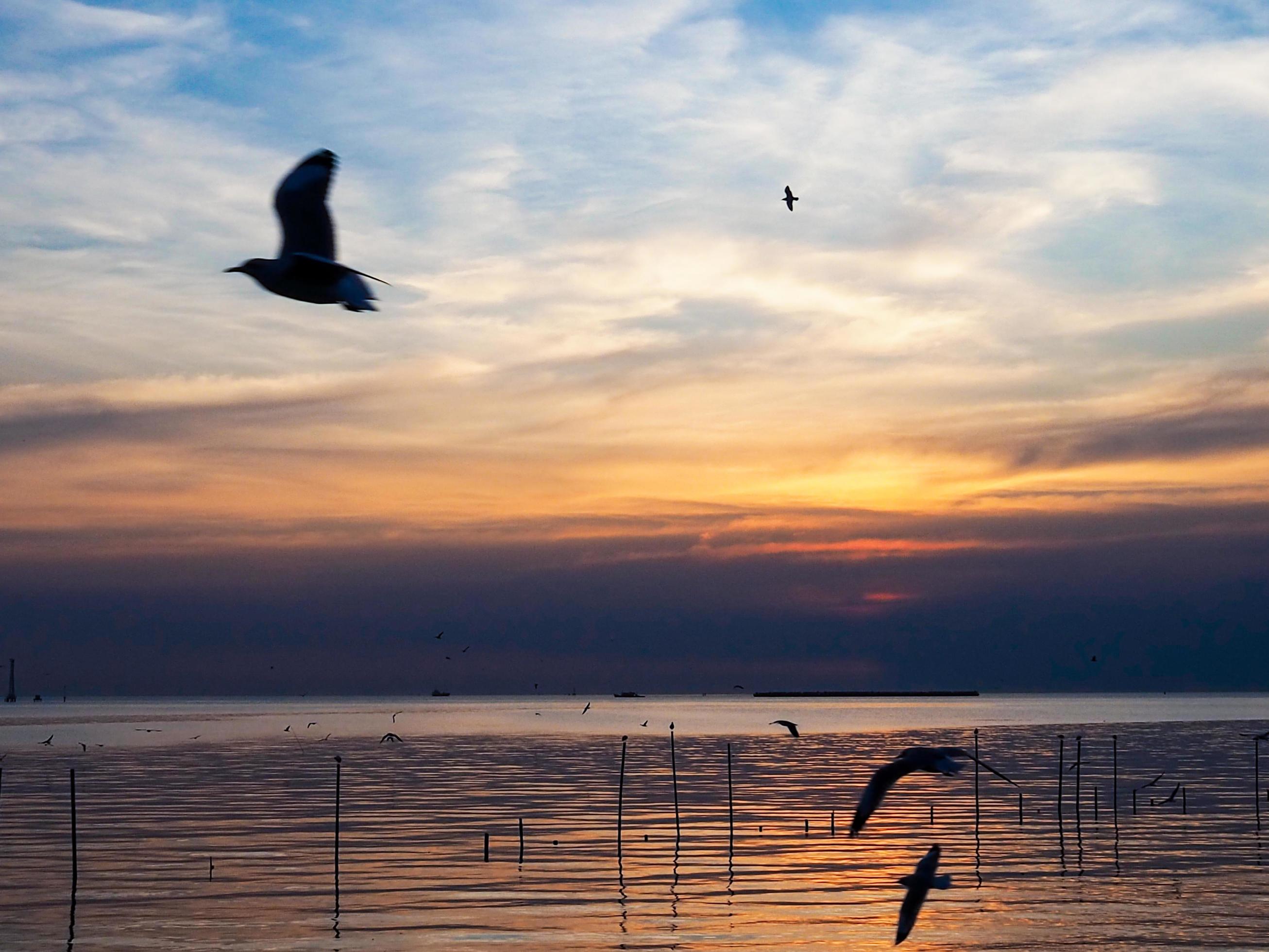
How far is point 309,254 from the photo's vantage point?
45.1 ft

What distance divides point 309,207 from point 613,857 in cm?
3737

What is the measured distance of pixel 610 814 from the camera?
62.5m

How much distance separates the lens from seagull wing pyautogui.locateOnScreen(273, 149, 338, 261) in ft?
47.0

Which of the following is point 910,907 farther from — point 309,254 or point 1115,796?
point 1115,796

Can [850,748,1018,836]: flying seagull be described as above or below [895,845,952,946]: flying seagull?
above

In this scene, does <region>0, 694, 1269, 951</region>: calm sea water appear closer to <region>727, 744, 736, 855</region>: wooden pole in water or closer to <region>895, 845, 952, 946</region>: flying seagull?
<region>727, 744, 736, 855</region>: wooden pole in water

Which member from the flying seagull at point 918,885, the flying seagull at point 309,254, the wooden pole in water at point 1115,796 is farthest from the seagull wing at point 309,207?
the wooden pole in water at point 1115,796

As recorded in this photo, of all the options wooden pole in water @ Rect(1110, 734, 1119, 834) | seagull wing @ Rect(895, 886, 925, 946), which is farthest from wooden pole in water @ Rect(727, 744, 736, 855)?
seagull wing @ Rect(895, 886, 925, 946)

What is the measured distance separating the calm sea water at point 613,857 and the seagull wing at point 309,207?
23.8m

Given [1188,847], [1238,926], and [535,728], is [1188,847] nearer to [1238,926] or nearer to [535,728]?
[1238,926]

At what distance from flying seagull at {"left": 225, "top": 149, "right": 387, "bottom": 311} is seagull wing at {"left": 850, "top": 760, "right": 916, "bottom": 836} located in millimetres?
9173

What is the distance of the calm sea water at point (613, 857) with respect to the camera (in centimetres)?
3622

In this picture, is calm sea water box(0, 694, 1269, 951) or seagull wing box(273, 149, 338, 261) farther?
calm sea water box(0, 694, 1269, 951)

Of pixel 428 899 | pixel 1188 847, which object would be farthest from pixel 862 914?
pixel 1188 847
